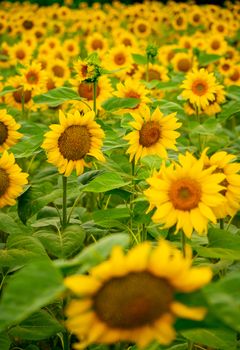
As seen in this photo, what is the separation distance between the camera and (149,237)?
1.64 m

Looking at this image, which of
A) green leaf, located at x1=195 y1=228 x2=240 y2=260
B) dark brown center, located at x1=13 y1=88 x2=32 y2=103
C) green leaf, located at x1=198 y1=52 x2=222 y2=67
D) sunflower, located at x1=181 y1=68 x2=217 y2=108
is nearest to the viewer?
green leaf, located at x1=195 y1=228 x2=240 y2=260

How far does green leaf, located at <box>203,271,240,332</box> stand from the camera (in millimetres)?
754

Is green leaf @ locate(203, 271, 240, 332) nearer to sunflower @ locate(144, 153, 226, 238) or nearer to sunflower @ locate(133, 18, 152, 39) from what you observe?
sunflower @ locate(144, 153, 226, 238)

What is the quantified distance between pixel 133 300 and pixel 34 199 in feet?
2.53

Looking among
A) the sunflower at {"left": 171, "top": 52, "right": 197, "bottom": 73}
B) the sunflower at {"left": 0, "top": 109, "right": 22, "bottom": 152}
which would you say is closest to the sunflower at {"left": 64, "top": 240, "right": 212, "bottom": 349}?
the sunflower at {"left": 0, "top": 109, "right": 22, "bottom": 152}

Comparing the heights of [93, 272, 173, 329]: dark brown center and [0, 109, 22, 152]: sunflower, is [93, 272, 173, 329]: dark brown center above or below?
above

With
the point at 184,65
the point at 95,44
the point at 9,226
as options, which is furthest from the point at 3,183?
the point at 95,44

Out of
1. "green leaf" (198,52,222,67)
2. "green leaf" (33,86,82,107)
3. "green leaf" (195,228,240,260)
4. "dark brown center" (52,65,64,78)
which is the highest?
"green leaf" (33,86,82,107)

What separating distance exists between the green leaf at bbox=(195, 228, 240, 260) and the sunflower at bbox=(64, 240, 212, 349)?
45 cm

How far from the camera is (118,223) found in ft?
4.87

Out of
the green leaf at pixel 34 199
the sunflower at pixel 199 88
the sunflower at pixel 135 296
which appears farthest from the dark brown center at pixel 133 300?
the sunflower at pixel 199 88

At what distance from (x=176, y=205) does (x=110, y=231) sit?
664 millimetres

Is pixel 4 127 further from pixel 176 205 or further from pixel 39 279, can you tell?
pixel 39 279

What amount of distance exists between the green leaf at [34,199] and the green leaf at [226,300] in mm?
724
